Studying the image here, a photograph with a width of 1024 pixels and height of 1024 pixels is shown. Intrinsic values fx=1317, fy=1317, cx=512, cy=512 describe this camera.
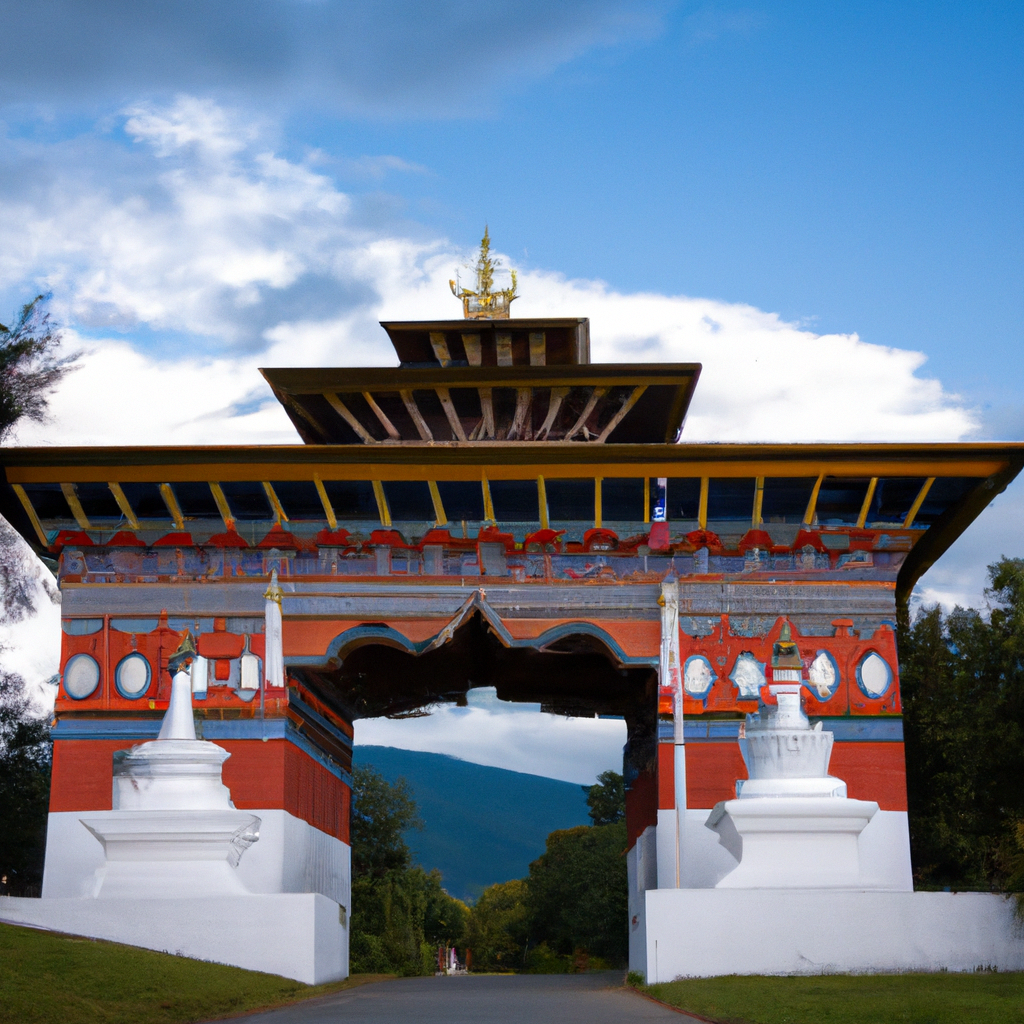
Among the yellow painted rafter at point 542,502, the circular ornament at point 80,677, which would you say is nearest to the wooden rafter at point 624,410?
the yellow painted rafter at point 542,502

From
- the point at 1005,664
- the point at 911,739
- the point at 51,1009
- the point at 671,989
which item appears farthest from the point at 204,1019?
the point at 911,739

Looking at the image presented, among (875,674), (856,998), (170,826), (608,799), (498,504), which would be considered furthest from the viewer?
(608,799)

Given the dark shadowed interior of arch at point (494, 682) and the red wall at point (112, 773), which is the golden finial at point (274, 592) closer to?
the red wall at point (112, 773)

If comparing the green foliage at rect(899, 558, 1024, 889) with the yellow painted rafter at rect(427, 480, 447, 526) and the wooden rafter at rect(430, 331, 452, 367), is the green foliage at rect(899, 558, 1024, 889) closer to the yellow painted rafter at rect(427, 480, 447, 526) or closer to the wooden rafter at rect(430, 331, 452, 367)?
the yellow painted rafter at rect(427, 480, 447, 526)

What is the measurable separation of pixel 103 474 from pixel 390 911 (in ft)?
53.0

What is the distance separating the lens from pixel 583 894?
40.8 m

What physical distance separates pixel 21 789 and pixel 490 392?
12540mm

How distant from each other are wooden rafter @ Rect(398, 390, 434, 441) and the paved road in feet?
27.5

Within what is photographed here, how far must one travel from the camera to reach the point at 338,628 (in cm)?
1923

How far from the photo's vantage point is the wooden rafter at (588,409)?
68.8 feet

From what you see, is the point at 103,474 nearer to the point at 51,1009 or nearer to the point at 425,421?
the point at 425,421

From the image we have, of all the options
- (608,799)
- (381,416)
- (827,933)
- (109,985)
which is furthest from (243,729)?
(608,799)

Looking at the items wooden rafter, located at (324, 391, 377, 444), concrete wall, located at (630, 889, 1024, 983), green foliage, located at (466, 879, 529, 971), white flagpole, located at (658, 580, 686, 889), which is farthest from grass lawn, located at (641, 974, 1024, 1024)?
green foliage, located at (466, 879, 529, 971)

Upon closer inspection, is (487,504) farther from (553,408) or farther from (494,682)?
(494,682)
